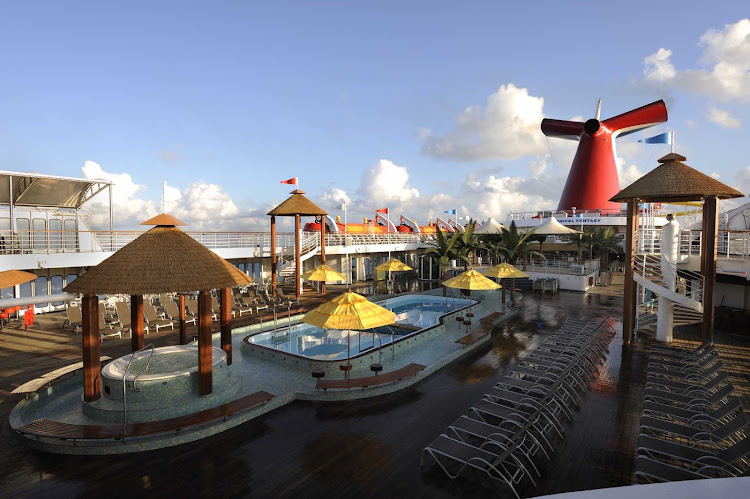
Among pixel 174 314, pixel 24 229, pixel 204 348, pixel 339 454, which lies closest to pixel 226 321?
pixel 204 348

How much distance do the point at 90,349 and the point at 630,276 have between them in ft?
42.9

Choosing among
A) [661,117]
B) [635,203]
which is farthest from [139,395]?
[661,117]

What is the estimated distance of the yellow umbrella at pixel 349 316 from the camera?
26.6 feet

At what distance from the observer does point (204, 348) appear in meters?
7.46

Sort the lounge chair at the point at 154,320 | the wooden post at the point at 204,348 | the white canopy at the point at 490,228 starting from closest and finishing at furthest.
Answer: the wooden post at the point at 204,348 < the lounge chair at the point at 154,320 < the white canopy at the point at 490,228

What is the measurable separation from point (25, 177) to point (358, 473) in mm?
16672

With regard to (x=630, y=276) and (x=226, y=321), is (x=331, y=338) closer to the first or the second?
(x=226, y=321)

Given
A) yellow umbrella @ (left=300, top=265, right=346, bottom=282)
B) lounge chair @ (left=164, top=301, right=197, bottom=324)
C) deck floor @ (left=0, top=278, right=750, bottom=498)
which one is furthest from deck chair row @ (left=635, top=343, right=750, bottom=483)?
lounge chair @ (left=164, top=301, right=197, bottom=324)

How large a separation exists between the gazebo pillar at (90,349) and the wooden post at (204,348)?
164 centimetres

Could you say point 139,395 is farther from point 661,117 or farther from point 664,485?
point 661,117

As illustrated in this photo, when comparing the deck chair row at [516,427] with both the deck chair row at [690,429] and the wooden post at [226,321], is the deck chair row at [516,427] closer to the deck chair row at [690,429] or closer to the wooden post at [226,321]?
the deck chair row at [690,429]

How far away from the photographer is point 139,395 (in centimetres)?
700

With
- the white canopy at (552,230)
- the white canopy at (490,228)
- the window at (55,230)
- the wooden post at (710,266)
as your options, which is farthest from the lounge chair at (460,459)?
the white canopy at (490,228)

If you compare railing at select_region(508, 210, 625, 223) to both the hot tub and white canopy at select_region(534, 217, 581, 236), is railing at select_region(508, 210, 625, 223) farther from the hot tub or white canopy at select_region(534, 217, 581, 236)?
the hot tub
